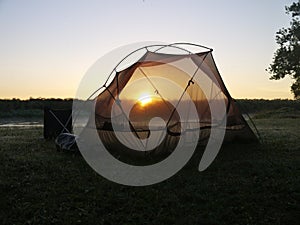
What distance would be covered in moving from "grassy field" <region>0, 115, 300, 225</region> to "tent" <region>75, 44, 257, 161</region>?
1.24 meters

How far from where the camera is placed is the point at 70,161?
21.3 feet

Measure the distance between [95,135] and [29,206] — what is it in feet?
11.3

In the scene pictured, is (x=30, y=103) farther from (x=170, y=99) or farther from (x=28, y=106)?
(x=170, y=99)

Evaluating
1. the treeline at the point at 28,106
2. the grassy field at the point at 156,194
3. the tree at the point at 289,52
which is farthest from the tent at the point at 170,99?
the treeline at the point at 28,106

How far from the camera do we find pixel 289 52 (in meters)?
18.2

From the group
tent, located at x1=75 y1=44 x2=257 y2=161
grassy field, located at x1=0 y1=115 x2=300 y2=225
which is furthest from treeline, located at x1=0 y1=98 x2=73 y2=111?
grassy field, located at x1=0 y1=115 x2=300 y2=225

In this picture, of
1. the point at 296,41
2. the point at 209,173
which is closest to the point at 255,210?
the point at 209,173

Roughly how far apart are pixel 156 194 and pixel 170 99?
12.6 ft

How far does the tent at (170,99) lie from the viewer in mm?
7633

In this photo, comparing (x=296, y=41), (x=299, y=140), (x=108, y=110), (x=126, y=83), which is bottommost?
(x=299, y=140)

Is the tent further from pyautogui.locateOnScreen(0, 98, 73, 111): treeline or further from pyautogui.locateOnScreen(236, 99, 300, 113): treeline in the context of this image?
pyautogui.locateOnScreen(236, 99, 300, 113): treeline

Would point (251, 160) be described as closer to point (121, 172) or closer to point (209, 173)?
point (209, 173)

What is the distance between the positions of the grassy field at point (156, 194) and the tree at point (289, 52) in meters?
12.6

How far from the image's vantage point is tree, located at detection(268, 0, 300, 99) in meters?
17.9
